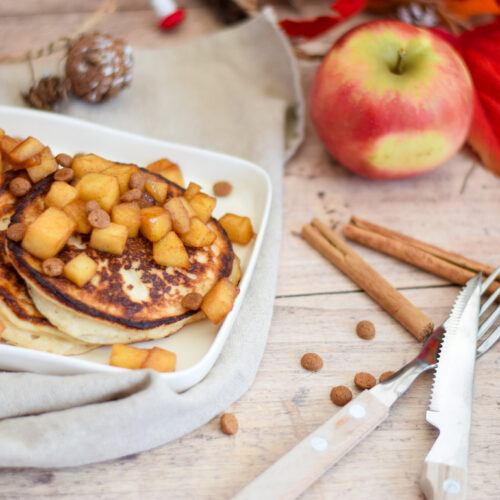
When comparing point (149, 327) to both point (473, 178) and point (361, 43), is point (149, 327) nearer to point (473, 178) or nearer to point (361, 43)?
point (361, 43)

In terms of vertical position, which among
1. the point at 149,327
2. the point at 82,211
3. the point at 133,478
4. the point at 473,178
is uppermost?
the point at 82,211

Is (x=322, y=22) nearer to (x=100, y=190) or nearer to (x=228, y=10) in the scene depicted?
(x=228, y=10)

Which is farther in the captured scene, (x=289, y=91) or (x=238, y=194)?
(x=289, y=91)

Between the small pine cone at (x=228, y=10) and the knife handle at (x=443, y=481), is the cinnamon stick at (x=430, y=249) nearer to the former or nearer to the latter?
the knife handle at (x=443, y=481)

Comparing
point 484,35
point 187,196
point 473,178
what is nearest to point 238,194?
point 187,196

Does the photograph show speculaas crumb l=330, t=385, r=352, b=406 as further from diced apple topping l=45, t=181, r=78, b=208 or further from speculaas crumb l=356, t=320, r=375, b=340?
diced apple topping l=45, t=181, r=78, b=208

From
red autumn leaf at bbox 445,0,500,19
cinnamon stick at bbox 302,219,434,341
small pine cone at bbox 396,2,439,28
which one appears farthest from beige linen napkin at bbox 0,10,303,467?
red autumn leaf at bbox 445,0,500,19

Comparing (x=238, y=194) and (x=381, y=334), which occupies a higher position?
(x=238, y=194)
